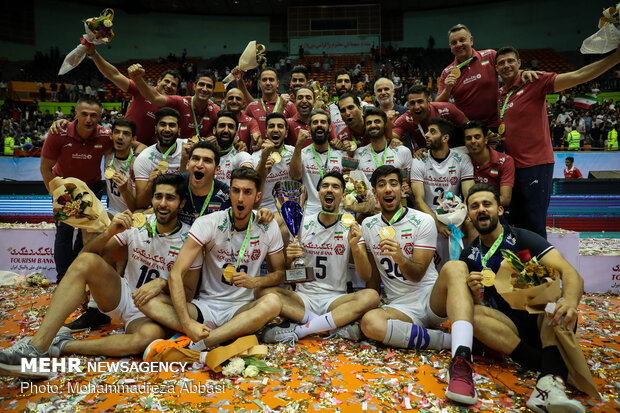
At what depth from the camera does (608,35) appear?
3869mm

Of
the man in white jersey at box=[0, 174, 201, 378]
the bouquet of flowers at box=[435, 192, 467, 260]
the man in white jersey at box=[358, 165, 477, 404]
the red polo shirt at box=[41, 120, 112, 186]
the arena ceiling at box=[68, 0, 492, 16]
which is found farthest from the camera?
the arena ceiling at box=[68, 0, 492, 16]

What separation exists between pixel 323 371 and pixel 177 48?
33.8m

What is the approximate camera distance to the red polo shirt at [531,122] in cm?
469

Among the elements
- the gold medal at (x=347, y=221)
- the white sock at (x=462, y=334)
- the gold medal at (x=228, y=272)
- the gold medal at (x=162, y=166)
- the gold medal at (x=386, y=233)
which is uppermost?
the gold medal at (x=162, y=166)

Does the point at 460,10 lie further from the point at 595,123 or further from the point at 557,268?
the point at 557,268

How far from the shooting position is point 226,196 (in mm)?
4316

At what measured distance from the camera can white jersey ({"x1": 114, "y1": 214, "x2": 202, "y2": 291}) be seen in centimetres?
377

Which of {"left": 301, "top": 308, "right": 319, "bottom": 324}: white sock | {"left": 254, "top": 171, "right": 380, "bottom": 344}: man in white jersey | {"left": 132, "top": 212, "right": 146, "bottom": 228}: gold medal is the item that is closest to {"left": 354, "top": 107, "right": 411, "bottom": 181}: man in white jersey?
{"left": 254, "top": 171, "right": 380, "bottom": 344}: man in white jersey

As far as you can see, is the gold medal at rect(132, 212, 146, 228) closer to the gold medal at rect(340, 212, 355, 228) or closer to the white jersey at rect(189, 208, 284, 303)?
the white jersey at rect(189, 208, 284, 303)

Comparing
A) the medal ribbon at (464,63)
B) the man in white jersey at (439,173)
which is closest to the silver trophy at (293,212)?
the man in white jersey at (439,173)

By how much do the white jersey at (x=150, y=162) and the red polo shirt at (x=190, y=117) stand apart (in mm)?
1079

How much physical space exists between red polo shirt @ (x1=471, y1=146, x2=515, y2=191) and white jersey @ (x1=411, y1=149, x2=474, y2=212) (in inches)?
5.6

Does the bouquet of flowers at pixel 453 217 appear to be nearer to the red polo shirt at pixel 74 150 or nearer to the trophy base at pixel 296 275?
the trophy base at pixel 296 275

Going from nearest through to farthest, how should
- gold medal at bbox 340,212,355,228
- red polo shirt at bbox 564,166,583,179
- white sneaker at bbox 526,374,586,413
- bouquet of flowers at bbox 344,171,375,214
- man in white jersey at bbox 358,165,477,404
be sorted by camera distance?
white sneaker at bbox 526,374,586,413
man in white jersey at bbox 358,165,477,404
gold medal at bbox 340,212,355,228
bouquet of flowers at bbox 344,171,375,214
red polo shirt at bbox 564,166,583,179
